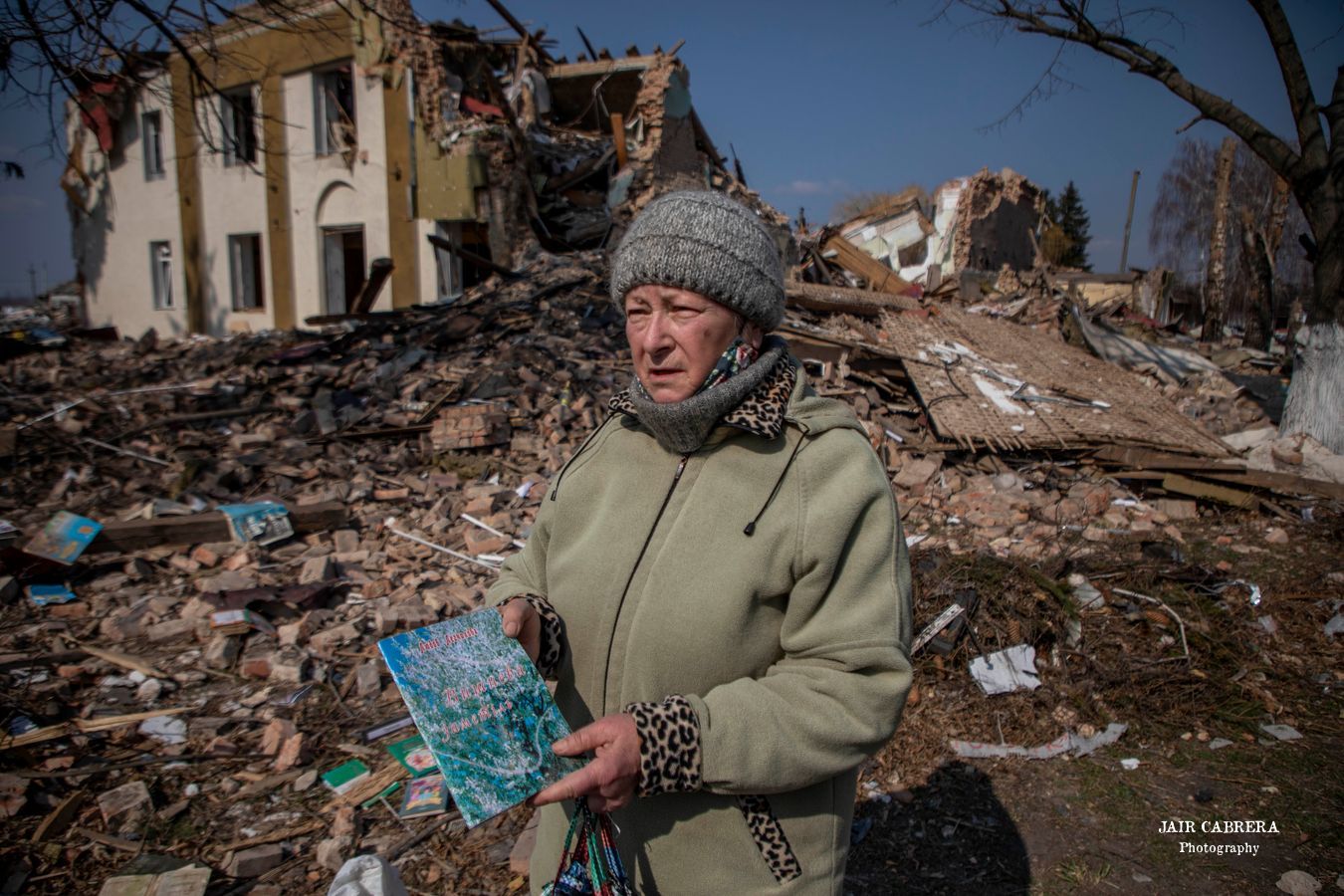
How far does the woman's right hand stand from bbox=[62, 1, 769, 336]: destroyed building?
14.1m

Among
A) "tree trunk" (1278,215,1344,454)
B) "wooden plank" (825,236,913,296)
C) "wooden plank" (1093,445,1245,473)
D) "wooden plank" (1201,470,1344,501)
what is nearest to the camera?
"wooden plank" (1201,470,1344,501)

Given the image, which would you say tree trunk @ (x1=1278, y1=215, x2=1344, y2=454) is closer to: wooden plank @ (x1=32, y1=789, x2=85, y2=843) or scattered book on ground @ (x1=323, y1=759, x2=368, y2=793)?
scattered book on ground @ (x1=323, y1=759, x2=368, y2=793)

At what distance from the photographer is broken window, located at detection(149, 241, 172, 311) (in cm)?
2241

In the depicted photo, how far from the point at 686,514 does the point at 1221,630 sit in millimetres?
4556

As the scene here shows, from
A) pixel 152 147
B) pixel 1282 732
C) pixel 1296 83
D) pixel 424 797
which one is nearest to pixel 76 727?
pixel 424 797

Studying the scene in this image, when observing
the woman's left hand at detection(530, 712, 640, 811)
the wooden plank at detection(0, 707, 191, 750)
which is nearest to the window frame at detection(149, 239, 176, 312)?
the wooden plank at detection(0, 707, 191, 750)

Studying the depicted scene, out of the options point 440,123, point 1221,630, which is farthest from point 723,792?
point 440,123

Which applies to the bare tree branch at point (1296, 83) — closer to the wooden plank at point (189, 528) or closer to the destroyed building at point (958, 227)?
the wooden plank at point (189, 528)

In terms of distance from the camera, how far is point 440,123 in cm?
1558

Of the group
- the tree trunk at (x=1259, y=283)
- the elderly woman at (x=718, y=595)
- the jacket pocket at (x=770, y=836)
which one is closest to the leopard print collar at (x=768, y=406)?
the elderly woman at (x=718, y=595)

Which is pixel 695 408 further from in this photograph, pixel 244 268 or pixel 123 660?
pixel 244 268

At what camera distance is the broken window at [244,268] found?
2044cm

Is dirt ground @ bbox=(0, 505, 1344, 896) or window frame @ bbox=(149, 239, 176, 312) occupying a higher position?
window frame @ bbox=(149, 239, 176, 312)

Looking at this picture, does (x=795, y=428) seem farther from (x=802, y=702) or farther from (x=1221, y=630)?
(x=1221, y=630)
